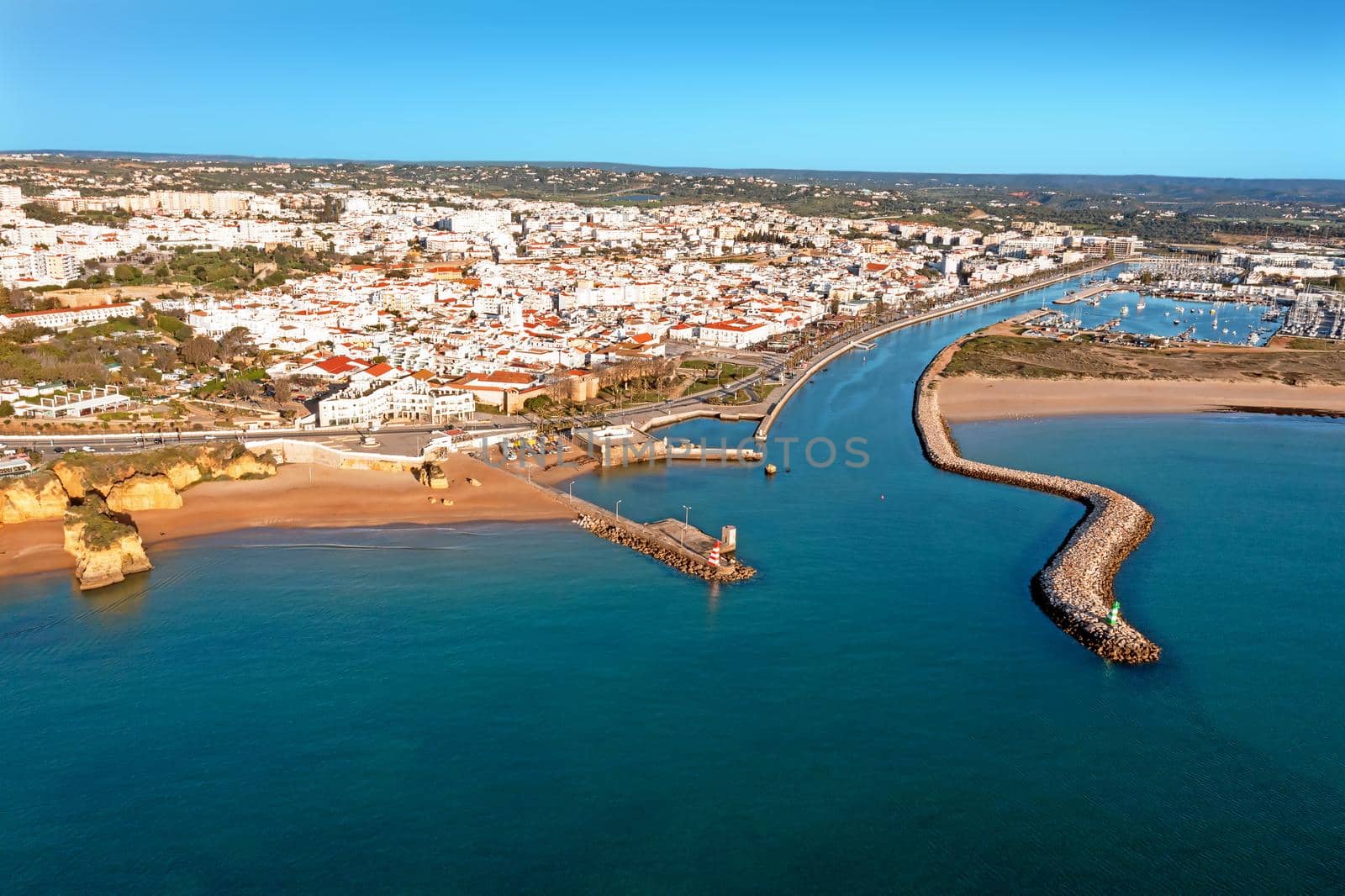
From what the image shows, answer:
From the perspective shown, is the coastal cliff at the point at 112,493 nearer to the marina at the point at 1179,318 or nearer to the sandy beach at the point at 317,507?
the sandy beach at the point at 317,507

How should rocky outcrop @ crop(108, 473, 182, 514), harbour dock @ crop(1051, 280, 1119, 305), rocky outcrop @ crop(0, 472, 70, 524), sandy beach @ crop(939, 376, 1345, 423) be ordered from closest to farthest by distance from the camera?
rocky outcrop @ crop(0, 472, 70, 524), rocky outcrop @ crop(108, 473, 182, 514), sandy beach @ crop(939, 376, 1345, 423), harbour dock @ crop(1051, 280, 1119, 305)

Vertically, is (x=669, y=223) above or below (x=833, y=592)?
above

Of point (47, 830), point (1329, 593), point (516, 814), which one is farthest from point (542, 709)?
point (1329, 593)

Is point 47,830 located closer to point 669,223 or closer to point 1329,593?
point 1329,593

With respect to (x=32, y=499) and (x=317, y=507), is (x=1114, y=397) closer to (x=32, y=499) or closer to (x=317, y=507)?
(x=317, y=507)

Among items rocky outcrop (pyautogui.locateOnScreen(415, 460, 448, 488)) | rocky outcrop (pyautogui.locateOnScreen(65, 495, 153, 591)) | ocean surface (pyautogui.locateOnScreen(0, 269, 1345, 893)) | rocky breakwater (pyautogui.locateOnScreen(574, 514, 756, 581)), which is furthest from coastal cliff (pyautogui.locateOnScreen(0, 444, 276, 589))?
rocky breakwater (pyautogui.locateOnScreen(574, 514, 756, 581))

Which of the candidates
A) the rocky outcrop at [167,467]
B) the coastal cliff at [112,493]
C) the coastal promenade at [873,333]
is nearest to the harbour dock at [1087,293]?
the coastal promenade at [873,333]

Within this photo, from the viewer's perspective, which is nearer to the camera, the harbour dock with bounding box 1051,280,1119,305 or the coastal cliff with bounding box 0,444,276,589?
the coastal cliff with bounding box 0,444,276,589

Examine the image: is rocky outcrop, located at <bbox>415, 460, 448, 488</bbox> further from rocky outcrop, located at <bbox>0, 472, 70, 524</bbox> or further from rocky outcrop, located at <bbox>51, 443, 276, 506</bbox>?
rocky outcrop, located at <bbox>0, 472, 70, 524</bbox>
